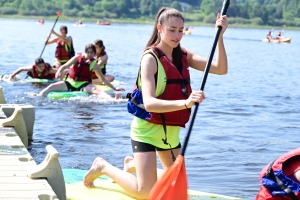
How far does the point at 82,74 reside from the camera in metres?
12.1

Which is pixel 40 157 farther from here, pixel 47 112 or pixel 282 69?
pixel 282 69

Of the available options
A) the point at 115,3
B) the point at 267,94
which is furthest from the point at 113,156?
the point at 115,3

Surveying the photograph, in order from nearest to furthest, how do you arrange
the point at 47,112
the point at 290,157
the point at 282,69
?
1. the point at 290,157
2. the point at 47,112
3. the point at 282,69

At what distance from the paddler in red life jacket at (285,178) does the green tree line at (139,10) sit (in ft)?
280

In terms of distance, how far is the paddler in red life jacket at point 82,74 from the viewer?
11.8 metres

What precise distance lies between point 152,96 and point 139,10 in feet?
348

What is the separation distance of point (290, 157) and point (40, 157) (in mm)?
4882

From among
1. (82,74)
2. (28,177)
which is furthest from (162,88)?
(82,74)

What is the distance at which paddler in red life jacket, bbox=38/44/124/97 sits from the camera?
11.8m

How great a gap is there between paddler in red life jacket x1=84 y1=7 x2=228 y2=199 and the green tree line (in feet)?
275

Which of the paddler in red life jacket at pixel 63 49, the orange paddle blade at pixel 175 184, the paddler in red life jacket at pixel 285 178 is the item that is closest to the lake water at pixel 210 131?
the paddler in red life jacket at pixel 63 49

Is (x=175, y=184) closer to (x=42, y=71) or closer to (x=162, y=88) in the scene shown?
(x=162, y=88)

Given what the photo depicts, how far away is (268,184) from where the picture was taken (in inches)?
134

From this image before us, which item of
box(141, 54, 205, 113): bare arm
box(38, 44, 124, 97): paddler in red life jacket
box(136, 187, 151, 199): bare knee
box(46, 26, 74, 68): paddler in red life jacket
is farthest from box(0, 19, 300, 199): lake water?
box(141, 54, 205, 113): bare arm
